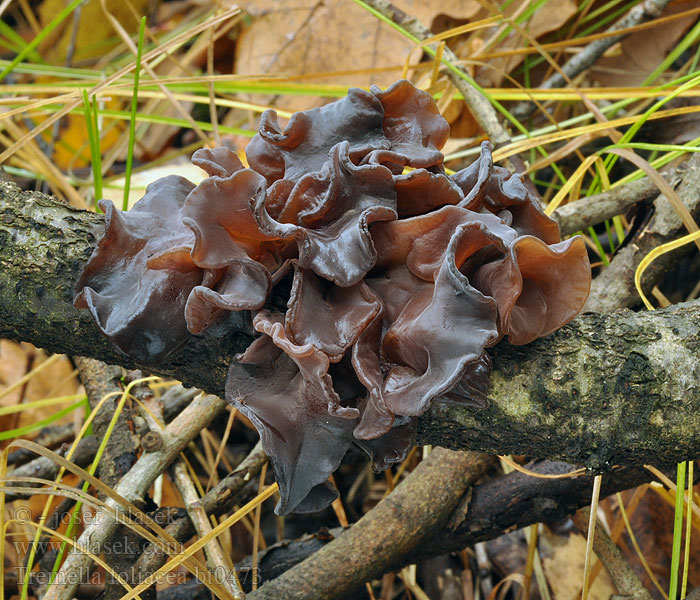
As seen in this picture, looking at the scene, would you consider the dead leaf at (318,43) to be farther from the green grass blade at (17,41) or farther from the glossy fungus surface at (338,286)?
the glossy fungus surface at (338,286)

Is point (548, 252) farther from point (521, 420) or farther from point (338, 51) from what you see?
point (338, 51)

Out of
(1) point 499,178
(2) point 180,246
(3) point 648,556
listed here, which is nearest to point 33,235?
(2) point 180,246

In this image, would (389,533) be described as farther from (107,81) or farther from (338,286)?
(107,81)

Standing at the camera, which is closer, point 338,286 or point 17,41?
point 338,286

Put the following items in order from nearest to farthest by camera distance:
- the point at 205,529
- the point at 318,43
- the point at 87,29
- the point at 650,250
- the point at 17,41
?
the point at 205,529 → the point at 650,250 → the point at 318,43 → the point at 17,41 → the point at 87,29

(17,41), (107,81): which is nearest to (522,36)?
(107,81)

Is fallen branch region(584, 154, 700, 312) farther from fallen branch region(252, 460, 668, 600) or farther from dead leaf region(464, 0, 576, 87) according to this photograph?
dead leaf region(464, 0, 576, 87)
